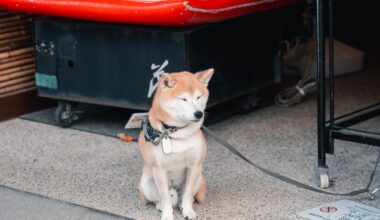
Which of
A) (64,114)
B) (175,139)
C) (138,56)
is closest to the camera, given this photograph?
(175,139)

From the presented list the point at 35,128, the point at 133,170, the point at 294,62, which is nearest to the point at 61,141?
the point at 35,128

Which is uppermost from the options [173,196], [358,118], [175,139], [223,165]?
[175,139]

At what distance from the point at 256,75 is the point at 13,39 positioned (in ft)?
4.83

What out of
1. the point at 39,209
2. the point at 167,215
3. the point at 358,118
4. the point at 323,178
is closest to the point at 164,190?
the point at 167,215

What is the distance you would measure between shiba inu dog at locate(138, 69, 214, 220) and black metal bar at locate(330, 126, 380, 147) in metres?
0.64

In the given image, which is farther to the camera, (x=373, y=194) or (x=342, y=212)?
(x=373, y=194)

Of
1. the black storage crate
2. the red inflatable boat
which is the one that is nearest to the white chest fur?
the red inflatable boat

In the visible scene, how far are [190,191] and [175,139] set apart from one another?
23 cm

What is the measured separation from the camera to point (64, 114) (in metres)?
4.36

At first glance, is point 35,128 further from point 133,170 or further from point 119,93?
point 133,170

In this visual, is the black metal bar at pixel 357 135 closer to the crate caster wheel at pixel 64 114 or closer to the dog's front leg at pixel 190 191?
the dog's front leg at pixel 190 191

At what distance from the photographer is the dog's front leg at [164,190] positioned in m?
2.96

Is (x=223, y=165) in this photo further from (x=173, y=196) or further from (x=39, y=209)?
(x=39, y=209)

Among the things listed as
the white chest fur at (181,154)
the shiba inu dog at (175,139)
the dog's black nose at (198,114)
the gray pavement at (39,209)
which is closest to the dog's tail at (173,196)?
the shiba inu dog at (175,139)
